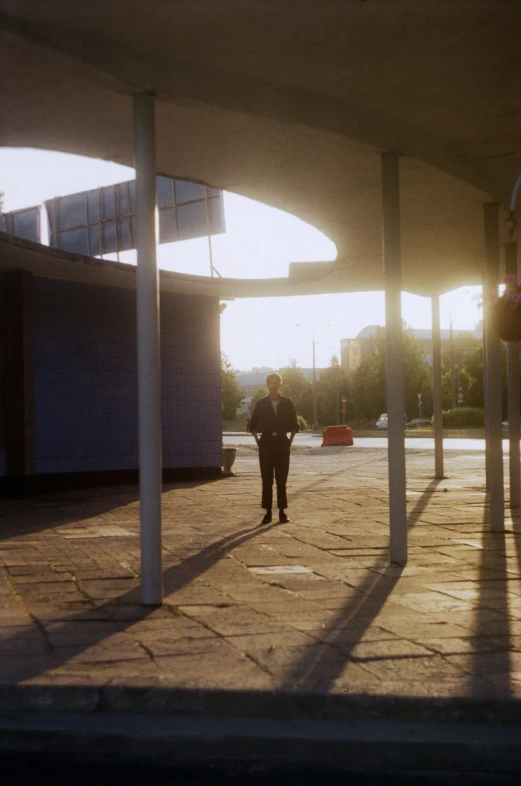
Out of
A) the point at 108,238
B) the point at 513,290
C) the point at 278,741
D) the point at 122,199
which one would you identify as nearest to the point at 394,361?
the point at 513,290

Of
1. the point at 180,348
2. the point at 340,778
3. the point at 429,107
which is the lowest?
the point at 340,778

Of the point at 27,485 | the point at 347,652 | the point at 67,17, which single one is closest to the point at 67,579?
the point at 347,652

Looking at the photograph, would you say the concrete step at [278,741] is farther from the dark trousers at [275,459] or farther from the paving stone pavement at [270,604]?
the dark trousers at [275,459]

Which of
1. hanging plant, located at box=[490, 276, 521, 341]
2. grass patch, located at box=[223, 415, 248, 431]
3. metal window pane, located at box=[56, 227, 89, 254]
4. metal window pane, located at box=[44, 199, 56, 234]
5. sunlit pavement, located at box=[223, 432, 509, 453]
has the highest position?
metal window pane, located at box=[44, 199, 56, 234]

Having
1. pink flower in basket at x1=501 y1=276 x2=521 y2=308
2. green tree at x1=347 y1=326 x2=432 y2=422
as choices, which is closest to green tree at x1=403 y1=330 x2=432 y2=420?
green tree at x1=347 y1=326 x2=432 y2=422

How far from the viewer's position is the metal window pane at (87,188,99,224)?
21.0 m

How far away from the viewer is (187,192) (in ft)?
63.9

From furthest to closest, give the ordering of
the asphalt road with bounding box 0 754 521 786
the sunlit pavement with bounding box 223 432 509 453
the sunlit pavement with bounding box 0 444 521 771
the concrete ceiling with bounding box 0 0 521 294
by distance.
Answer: the sunlit pavement with bounding box 223 432 509 453 → the concrete ceiling with bounding box 0 0 521 294 → the sunlit pavement with bounding box 0 444 521 771 → the asphalt road with bounding box 0 754 521 786

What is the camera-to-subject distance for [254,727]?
4.22 meters

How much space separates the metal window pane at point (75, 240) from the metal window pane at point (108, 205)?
78cm

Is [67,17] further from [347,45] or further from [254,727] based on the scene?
[254,727]

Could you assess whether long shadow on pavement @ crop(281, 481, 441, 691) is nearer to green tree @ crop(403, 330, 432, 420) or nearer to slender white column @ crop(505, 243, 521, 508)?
slender white column @ crop(505, 243, 521, 508)

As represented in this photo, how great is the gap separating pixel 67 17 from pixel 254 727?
4.33 m

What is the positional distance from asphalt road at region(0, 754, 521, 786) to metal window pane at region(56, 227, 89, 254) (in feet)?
59.0
